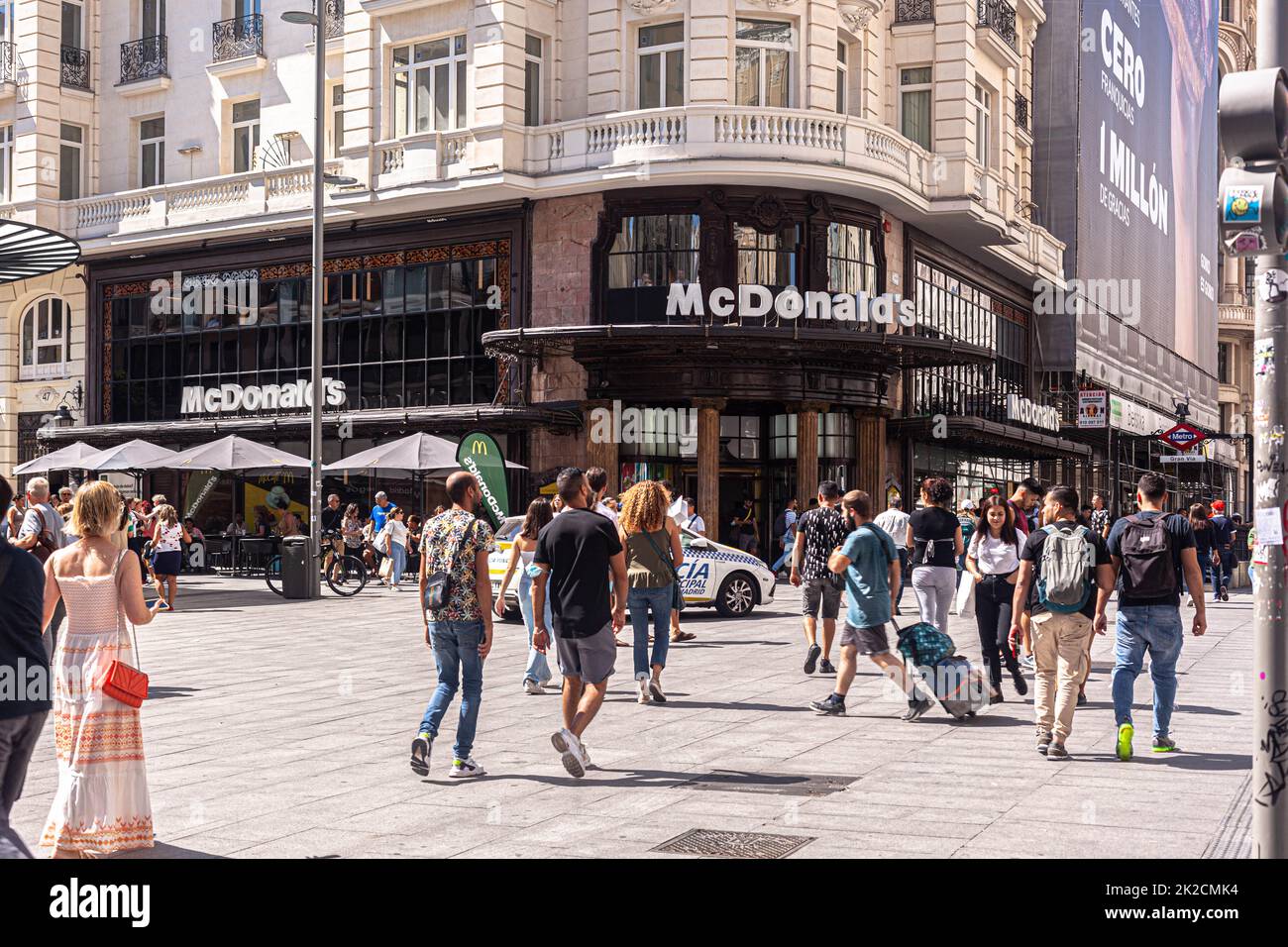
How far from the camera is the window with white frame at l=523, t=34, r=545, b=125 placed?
3022 centimetres

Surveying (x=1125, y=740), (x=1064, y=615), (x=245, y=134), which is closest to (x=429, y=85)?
(x=245, y=134)

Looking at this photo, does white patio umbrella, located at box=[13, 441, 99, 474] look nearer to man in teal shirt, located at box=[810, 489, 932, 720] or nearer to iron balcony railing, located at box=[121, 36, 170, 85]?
iron balcony railing, located at box=[121, 36, 170, 85]

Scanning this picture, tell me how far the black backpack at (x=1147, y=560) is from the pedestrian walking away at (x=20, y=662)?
21.7 feet

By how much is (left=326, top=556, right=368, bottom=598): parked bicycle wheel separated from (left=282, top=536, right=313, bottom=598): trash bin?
1.00 metres

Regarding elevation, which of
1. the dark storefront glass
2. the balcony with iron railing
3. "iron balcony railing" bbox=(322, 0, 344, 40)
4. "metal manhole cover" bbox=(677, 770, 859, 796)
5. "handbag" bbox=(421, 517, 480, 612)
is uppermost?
the balcony with iron railing

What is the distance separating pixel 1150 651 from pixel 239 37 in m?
30.8

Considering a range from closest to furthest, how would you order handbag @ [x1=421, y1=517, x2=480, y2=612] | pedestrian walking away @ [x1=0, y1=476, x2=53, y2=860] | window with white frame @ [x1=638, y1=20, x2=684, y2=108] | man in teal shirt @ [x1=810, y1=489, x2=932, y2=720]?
pedestrian walking away @ [x1=0, y1=476, x2=53, y2=860]
handbag @ [x1=421, y1=517, x2=480, y2=612]
man in teal shirt @ [x1=810, y1=489, x2=932, y2=720]
window with white frame @ [x1=638, y1=20, x2=684, y2=108]

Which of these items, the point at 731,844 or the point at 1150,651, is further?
the point at 1150,651

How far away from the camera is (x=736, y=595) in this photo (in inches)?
827

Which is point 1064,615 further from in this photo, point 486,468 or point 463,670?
point 486,468

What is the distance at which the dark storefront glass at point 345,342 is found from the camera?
3075 centimetres

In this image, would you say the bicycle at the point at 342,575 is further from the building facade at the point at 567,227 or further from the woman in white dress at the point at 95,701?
the woman in white dress at the point at 95,701

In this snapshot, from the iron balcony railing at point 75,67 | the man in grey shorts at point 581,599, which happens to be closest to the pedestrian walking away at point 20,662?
the man in grey shorts at point 581,599

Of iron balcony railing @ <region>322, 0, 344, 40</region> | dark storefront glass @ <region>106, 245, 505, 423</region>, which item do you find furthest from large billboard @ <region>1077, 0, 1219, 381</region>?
iron balcony railing @ <region>322, 0, 344, 40</region>
